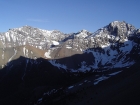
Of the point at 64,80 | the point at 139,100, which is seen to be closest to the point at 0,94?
the point at 64,80

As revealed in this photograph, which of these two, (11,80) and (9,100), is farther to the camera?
(11,80)

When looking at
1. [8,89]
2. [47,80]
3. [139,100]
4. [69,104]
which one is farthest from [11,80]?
[139,100]

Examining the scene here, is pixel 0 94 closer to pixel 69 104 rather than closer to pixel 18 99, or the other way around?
pixel 18 99

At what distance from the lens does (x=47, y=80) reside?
634 feet

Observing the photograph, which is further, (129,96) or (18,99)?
(18,99)

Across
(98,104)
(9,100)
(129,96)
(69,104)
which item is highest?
(129,96)

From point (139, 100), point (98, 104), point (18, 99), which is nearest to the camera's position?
point (139, 100)

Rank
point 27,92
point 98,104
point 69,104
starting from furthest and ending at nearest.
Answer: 1. point 27,92
2. point 69,104
3. point 98,104

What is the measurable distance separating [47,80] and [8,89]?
107 ft

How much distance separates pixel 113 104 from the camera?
3853 cm

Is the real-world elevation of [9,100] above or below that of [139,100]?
below

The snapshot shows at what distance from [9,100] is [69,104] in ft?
327

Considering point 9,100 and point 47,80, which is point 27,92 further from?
point 47,80

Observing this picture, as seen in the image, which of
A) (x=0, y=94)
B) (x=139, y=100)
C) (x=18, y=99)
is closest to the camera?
(x=139, y=100)
